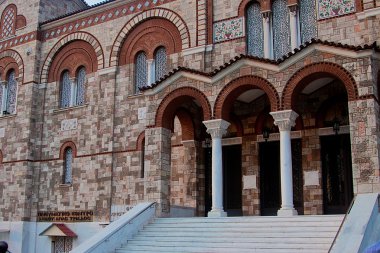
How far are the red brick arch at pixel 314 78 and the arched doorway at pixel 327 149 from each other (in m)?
1.34

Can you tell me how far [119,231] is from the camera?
43.1 ft

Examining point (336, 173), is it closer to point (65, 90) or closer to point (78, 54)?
point (78, 54)

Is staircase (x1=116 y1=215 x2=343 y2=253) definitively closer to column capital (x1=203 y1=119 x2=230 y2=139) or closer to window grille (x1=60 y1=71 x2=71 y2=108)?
column capital (x1=203 y1=119 x2=230 y2=139)

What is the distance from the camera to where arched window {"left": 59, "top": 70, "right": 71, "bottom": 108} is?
2142cm

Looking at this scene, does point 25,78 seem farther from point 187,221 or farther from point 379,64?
point 379,64

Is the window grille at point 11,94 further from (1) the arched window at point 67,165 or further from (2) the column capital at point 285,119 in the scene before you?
(2) the column capital at point 285,119

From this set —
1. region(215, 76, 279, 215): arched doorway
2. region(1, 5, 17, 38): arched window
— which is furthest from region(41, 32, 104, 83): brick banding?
region(215, 76, 279, 215): arched doorway

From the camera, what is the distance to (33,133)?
21516 millimetres

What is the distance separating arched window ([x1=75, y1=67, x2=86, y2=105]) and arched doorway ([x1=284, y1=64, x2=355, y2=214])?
9.45 metres

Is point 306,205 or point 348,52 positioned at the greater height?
point 348,52

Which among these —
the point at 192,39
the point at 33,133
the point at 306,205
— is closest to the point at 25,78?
the point at 33,133

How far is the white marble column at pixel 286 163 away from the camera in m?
12.9

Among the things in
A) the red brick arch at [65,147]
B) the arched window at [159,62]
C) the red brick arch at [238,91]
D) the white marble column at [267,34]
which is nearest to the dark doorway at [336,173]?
the red brick arch at [238,91]

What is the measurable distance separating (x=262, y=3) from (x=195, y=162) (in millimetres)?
5686
